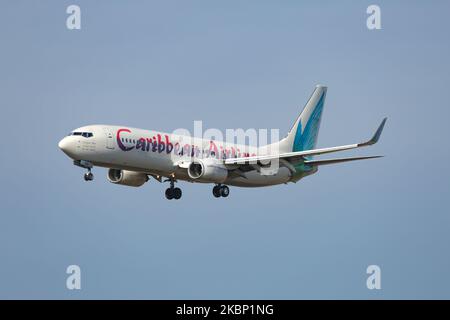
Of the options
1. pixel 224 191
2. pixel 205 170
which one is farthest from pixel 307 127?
pixel 205 170

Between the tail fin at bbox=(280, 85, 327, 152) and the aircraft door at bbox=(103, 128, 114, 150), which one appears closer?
the aircraft door at bbox=(103, 128, 114, 150)

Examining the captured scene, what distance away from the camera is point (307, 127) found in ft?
312

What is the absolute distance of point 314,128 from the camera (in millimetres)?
95688

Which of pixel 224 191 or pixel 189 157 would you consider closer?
pixel 189 157

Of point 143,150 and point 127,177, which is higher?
point 143,150

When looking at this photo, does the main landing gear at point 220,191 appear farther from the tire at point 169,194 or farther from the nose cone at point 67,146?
the nose cone at point 67,146

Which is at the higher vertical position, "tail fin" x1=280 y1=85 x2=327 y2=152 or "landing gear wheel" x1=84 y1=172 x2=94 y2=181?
"tail fin" x1=280 y1=85 x2=327 y2=152

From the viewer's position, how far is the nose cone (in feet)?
254

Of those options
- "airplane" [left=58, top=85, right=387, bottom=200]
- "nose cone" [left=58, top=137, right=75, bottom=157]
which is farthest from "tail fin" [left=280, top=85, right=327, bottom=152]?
"nose cone" [left=58, top=137, right=75, bottom=157]

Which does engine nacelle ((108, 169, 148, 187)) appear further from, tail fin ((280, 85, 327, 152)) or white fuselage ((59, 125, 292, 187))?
tail fin ((280, 85, 327, 152))

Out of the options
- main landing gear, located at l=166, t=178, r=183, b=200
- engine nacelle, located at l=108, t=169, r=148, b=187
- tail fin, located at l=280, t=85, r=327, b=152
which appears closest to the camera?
engine nacelle, located at l=108, t=169, r=148, b=187

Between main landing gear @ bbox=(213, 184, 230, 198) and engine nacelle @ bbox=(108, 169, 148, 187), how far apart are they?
545 centimetres

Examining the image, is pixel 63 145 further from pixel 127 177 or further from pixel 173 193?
pixel 173 193

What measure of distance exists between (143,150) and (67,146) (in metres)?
5.66
